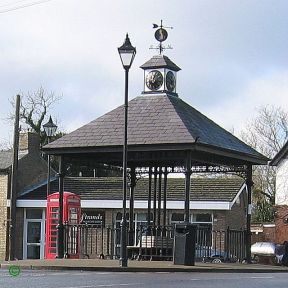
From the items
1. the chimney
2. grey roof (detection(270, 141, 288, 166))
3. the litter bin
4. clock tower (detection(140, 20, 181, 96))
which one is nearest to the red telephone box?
clock tower (detection(140, 20, 181, 96))

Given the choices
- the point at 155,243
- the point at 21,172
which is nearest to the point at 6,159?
the point at 21,172

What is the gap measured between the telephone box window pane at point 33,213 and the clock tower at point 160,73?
683 inches

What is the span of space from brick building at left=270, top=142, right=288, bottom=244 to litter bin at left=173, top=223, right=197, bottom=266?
21174 millimetres

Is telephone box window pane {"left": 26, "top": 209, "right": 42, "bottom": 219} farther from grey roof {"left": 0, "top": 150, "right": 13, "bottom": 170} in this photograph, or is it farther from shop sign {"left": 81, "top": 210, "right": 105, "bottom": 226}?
grey roof {"left": 0, "top": 150, "right": 13, "bottom": 170}

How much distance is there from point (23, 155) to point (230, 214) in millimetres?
12802

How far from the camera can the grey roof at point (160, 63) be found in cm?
2756

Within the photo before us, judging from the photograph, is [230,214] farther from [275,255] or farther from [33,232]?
[33,232]

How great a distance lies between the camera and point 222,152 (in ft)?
86.2

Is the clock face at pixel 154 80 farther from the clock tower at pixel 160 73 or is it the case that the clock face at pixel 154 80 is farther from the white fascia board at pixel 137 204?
the white fascia board at pixel 137 204

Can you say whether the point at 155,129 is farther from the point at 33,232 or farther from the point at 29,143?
the point at 29,143

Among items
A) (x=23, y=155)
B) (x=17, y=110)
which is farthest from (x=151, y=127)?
(x=23, y=155)

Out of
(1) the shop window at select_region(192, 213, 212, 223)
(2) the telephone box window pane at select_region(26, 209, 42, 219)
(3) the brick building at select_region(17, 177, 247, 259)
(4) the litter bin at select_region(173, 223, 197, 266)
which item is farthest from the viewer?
(2) the telephone box window pane at select_region(26, 209, 42, 219)

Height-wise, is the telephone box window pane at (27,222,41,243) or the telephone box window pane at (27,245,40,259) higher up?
the telephone box window pane at (27,222,41,243)

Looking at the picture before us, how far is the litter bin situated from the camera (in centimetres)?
2362
